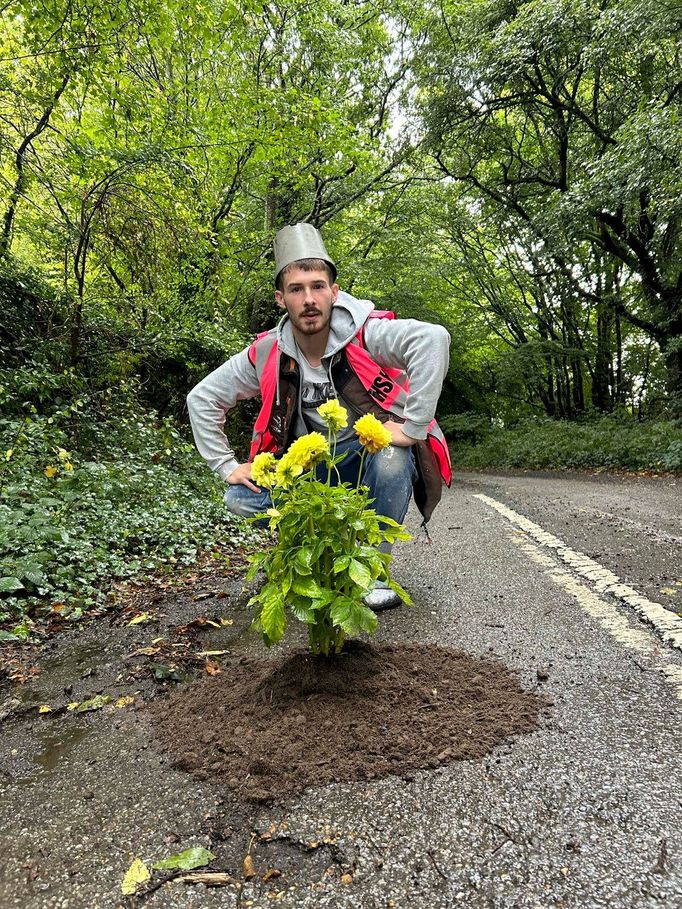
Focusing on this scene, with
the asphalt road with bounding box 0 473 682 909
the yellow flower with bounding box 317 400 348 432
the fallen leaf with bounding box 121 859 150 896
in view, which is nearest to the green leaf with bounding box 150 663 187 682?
the asphalt road with bounding box 0 473 682 909

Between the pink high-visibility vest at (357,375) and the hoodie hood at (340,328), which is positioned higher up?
the hoodie hood at (340,328)

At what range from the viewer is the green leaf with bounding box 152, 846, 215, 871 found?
4.04 ft

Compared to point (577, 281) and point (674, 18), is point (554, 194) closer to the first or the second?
point (577, 281)

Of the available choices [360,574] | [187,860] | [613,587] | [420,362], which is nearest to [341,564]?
[360,574]

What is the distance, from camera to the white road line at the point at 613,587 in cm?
231

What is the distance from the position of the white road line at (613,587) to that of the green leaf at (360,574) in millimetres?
1382

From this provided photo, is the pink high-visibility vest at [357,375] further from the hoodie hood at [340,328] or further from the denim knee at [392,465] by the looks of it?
the denim knee at [392,465]

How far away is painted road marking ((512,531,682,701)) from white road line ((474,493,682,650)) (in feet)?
0.24

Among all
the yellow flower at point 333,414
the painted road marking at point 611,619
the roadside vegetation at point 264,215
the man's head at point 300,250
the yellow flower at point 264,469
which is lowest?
the painted road marking at point 611,619

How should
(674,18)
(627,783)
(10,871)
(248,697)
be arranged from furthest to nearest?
1. (674,18)
2. (248,697)
3. (627,783)
4. (10,871)

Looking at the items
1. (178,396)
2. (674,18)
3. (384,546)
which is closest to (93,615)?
(384,546)

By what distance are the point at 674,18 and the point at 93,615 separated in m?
11.0

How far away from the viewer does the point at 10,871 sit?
1264 mm

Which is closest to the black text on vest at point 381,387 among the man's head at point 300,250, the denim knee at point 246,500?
the man's head at point 300,250
